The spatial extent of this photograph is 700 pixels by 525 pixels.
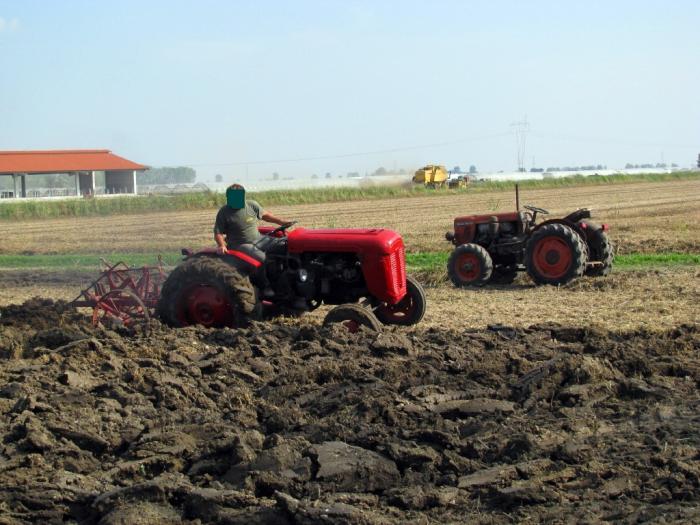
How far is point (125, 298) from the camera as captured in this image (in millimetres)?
10555

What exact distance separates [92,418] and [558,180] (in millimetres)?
52365

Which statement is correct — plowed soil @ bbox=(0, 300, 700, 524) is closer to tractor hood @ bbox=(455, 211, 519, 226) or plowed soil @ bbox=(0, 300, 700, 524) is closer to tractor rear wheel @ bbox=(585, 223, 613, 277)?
tractor rear wheel @ bbox=(585, 223, 613, 277)

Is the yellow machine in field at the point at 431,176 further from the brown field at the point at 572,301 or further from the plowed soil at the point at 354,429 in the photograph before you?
the plowed soil at the point at 354,429

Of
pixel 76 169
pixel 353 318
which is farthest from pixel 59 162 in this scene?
pixel 353 318

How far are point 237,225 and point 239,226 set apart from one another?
2 cm

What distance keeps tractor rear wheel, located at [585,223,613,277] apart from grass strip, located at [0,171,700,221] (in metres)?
17.6

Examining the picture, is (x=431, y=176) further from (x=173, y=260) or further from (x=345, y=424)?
(x=345, y=424)

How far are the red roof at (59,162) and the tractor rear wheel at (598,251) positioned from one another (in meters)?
41.6

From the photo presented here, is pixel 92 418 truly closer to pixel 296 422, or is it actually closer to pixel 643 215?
pixel 296 422

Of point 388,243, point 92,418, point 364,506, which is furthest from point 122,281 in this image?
point 364,506

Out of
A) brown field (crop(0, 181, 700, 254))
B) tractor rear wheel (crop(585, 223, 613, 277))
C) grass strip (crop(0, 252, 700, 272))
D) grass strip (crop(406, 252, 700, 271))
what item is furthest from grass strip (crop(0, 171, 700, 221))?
tractor rear wheel (crop(585, 223, 613, 277))

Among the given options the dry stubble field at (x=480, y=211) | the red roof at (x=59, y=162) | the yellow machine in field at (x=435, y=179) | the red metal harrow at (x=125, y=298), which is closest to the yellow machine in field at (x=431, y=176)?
the yellow machine in field at (x=435, y=179)

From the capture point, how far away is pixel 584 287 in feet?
43.1

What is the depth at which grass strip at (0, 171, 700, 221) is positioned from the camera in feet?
118
